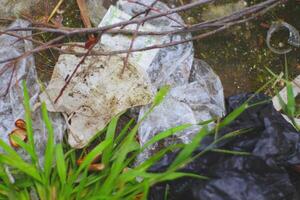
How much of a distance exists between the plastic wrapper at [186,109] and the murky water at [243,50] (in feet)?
0.36

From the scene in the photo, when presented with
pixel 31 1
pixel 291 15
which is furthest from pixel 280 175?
pixel 31 1

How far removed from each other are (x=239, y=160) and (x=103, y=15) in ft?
3.04


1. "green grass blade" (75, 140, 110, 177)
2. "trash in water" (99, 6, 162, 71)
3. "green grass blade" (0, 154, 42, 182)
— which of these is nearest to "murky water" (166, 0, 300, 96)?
"trash in water" (99, 6, 162, 71)

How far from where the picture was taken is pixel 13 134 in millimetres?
Result: 1985

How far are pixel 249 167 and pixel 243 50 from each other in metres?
0.65

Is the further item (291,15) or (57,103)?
(291,15)

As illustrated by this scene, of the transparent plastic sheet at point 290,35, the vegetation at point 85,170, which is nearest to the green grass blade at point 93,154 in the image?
the vegetation at point 85,170

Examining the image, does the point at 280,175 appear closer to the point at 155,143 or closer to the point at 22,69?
the point at 155,143

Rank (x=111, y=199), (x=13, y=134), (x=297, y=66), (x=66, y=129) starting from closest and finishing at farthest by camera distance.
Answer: (x=111, y=199)
(x=13, y=134)
(x=66, y=129)
(x=297, y=66)

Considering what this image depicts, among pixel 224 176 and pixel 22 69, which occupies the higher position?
pixel 22 69

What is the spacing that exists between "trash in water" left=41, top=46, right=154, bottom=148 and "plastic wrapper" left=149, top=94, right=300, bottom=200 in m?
0.32

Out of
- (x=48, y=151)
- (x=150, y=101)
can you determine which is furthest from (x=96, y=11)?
(x=48, y=151)

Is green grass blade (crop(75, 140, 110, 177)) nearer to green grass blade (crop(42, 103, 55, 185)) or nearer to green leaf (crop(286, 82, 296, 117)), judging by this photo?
green grass blade (crop(42, 103, 55, 185))

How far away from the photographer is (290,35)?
2.29 meters
